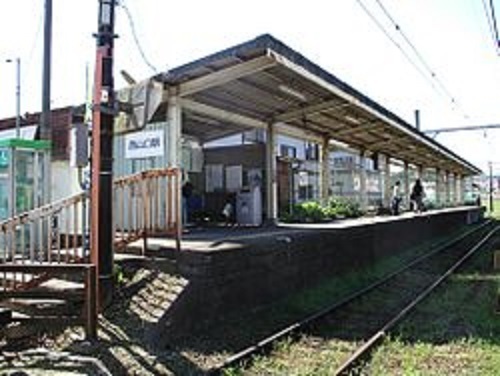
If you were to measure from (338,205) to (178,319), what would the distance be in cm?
1604

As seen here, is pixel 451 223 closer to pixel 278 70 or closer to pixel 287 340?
pixel 278 70

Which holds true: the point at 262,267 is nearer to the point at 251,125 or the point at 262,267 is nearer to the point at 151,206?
the point at 151,206

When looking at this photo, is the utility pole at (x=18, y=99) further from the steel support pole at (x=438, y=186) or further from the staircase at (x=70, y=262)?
the steel support pole at (x=438, y=186)

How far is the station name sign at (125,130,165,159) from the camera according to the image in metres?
12.2

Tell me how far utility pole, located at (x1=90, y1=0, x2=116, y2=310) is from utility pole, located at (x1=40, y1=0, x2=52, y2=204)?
6.08 meters

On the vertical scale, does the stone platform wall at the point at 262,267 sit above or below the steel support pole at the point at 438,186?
below

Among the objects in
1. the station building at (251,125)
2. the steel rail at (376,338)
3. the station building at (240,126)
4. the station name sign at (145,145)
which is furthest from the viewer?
the station name sign at (145,145)

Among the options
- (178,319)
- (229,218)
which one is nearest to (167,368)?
(178,319)

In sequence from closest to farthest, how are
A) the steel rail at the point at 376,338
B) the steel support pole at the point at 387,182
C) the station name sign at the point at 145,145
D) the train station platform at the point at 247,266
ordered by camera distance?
1. the steel rail at the point at 376,338
2. the train station platform at the point at 247,266
3. the station name sign at the point at 145,145
4. the steel support pole at the point at 387,182

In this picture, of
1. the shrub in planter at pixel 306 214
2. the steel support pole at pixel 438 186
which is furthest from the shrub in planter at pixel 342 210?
the steel support pole at pixel 438 186

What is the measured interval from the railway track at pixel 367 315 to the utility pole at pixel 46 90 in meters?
7.09

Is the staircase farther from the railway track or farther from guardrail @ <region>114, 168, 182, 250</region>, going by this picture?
the railway track

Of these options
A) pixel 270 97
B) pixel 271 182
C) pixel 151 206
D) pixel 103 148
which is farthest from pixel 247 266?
pixel 271 182

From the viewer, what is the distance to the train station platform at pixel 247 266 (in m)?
7.81
